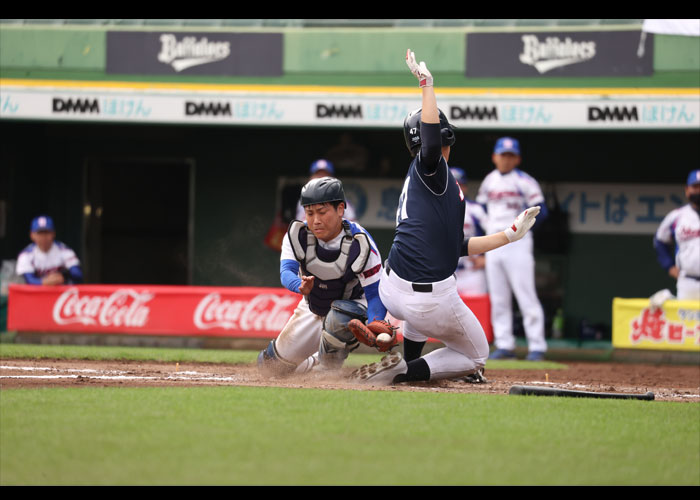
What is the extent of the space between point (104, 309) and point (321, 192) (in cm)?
533

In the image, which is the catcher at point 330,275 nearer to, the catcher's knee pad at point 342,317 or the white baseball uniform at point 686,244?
the catcher's knee pad at point 342,317

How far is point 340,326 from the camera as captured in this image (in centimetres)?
623

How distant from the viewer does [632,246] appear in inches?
512

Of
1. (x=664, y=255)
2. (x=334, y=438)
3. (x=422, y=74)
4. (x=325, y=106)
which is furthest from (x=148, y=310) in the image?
(x=334, y=438)

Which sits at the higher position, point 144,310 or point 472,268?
point 472,268

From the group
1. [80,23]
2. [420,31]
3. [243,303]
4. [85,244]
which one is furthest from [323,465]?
[85,244]

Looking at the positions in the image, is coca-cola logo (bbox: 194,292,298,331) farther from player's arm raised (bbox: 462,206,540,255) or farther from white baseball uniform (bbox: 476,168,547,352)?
player's arm raised (bbox: 462,206,540,255)

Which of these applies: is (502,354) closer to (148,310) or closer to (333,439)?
(148,310)

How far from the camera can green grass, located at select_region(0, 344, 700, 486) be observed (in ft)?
12.1

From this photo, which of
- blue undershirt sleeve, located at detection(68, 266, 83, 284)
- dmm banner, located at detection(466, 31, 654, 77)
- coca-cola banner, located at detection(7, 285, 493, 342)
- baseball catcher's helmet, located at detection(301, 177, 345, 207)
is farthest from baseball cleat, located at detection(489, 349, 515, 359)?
blue undershirt sleeve, located at detection(68, 266, 83, 284)

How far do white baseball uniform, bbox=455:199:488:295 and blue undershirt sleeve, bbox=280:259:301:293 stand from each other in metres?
5.23

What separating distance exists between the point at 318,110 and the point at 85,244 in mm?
4475

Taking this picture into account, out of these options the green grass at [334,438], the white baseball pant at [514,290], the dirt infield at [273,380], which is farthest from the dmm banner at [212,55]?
→ the green grass at [334,438]

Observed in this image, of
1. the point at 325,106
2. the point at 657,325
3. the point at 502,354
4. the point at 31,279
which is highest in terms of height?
the point at 325,106
